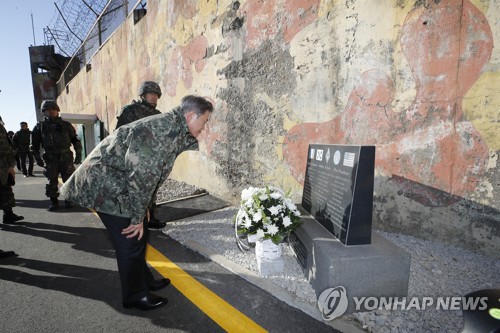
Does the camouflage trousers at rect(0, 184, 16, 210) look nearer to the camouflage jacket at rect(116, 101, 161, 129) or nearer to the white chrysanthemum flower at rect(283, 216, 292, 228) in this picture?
the camouflage jacket at rect(116, 101, 161, 129)

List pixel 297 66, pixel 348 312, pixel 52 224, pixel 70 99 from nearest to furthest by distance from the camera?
1. pixel 348 312
2. pixel 297 66
3. pixel 52 224
4. pixel 70 99

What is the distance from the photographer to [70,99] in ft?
63.2

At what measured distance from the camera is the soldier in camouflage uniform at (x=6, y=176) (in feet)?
14.0

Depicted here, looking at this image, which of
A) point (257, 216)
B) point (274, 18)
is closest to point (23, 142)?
point (274, 18)

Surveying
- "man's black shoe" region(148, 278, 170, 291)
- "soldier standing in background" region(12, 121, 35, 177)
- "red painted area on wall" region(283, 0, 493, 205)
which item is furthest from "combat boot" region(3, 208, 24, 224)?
"soldier standing in background" region(12, 121, 35, 177)

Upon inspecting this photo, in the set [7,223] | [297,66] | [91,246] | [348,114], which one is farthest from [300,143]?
[7,223]

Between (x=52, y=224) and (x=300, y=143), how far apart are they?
13.7 feet

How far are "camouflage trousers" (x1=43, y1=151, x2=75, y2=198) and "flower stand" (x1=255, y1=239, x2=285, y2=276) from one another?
4836 mm

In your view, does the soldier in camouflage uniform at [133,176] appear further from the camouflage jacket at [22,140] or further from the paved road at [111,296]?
the camouflage jacket at [22,140]

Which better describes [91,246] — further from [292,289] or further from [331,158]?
[331,158]

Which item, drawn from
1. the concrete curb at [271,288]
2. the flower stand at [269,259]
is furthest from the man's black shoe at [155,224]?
the flower stand at [269,259]

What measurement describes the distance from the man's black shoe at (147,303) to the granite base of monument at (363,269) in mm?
1288

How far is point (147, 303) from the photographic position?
7.21 ft

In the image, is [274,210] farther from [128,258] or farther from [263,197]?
[128,258]
